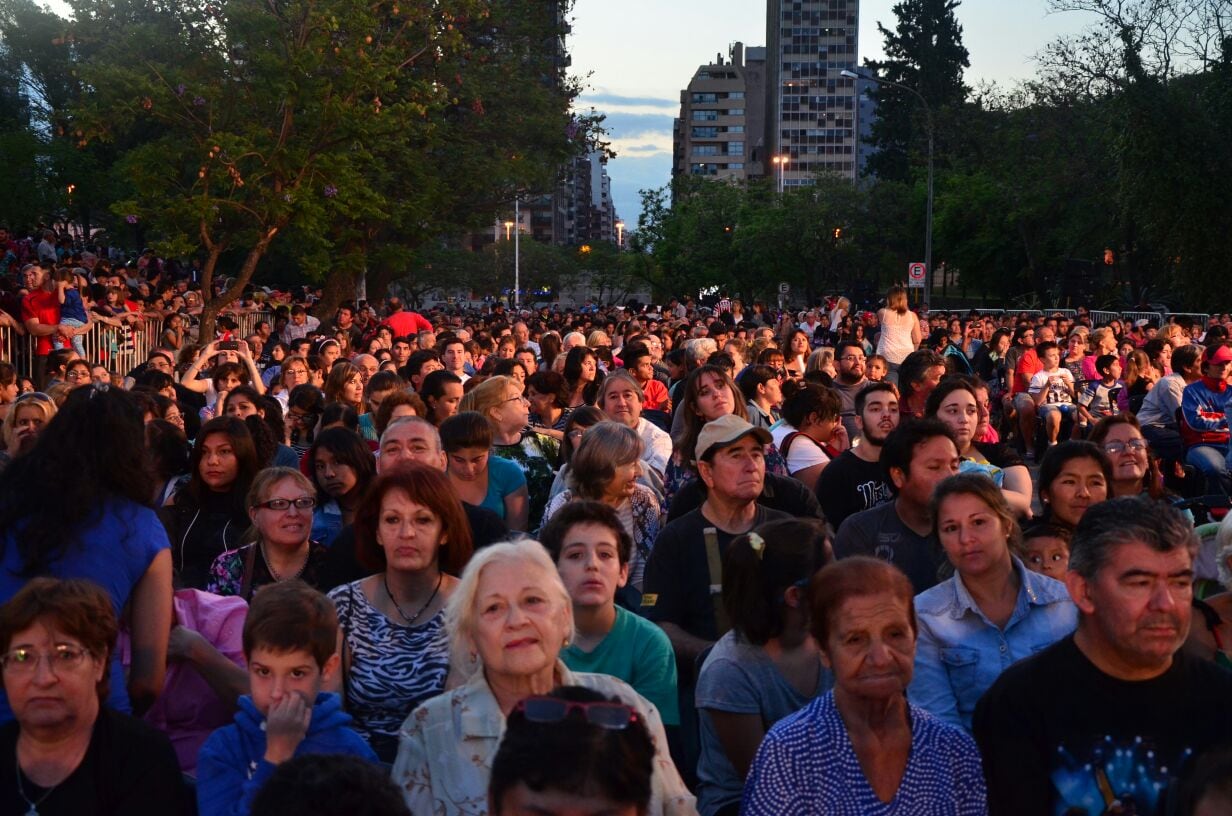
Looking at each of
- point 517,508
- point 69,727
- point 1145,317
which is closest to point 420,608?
point 69,727

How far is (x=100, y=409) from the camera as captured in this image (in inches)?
183

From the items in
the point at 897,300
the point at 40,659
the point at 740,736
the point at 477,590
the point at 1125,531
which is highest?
the point at 897,300

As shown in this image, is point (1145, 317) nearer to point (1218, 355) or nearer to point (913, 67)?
point (1218, 355)

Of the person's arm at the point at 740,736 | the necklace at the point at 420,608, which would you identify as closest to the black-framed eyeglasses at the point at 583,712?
A: the person's arm at the point at 740,736

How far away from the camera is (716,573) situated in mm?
5980

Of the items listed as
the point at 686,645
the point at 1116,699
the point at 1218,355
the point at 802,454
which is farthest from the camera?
the point at 1218,355

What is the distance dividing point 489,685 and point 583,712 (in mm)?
1144

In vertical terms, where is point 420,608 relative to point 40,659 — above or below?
below

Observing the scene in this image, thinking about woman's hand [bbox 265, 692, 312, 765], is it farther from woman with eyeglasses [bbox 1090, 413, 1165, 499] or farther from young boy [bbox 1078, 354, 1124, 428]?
young boy [bbox 1078, 354, 1124, 428]

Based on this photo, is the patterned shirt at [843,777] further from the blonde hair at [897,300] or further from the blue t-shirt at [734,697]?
the blonde hair at [897,300]

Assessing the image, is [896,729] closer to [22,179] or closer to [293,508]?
[293,508]

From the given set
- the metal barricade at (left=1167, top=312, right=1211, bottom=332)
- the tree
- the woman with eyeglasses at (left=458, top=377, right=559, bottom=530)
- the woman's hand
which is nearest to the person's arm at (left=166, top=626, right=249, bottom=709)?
the woman's hand

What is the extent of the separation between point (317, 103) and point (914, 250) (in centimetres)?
5880

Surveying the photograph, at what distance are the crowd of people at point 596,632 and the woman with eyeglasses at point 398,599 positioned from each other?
0.01 m
